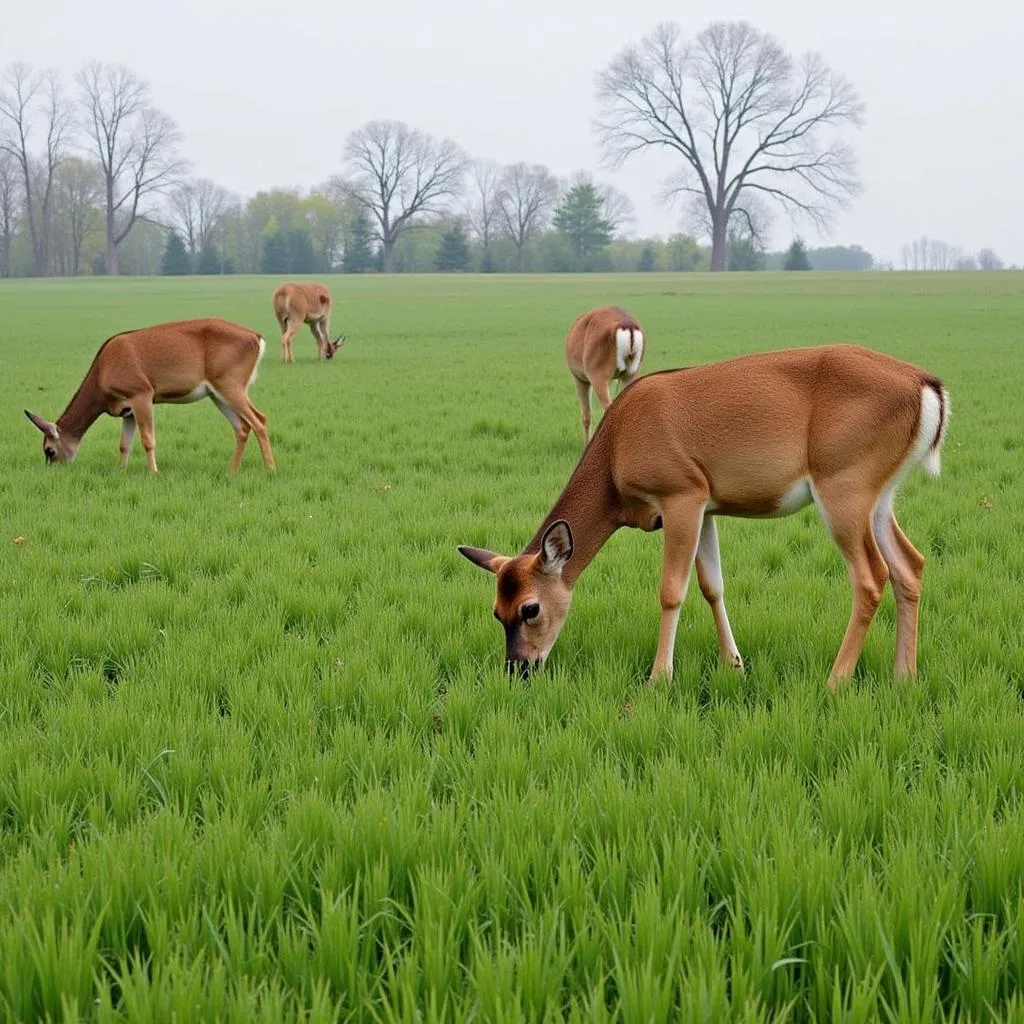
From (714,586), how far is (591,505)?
75cm

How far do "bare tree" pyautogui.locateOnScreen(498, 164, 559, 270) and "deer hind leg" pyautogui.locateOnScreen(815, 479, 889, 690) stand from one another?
129748 millimetres

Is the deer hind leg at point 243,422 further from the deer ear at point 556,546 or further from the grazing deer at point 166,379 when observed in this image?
the deer ear at point 556,546

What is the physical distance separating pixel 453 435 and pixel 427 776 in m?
9.26

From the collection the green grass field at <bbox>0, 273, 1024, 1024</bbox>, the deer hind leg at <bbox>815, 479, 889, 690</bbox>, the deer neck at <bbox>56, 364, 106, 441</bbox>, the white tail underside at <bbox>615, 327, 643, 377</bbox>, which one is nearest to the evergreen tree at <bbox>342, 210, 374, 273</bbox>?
the white tail underside at <bbox>615, 327, 643, 377</bbox>

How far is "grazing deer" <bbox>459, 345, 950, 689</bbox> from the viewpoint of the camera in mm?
4664

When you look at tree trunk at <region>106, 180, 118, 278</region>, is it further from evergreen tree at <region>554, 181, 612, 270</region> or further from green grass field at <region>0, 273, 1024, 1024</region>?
green grass field at <region>0, 273, 1024, 1024</region>

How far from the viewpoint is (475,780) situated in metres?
3.53

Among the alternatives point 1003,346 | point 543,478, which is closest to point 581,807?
point 543,478

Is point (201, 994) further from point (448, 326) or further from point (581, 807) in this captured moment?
point (448, 326)

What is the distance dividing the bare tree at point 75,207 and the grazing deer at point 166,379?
4323 inches

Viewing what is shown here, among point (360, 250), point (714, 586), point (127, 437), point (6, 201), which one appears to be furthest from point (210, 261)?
point (714, 586)

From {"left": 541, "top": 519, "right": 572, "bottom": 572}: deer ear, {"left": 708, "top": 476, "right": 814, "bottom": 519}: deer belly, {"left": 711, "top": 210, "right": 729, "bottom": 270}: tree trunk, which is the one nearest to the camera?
{"left": 541, "top": 519, "right": 572, "bottom": 572}: deer ear

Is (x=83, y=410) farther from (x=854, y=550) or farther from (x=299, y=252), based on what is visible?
(x=299, y=252)

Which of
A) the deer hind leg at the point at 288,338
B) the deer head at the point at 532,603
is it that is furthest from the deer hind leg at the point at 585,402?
the deer hind leg at the point at 288,338
